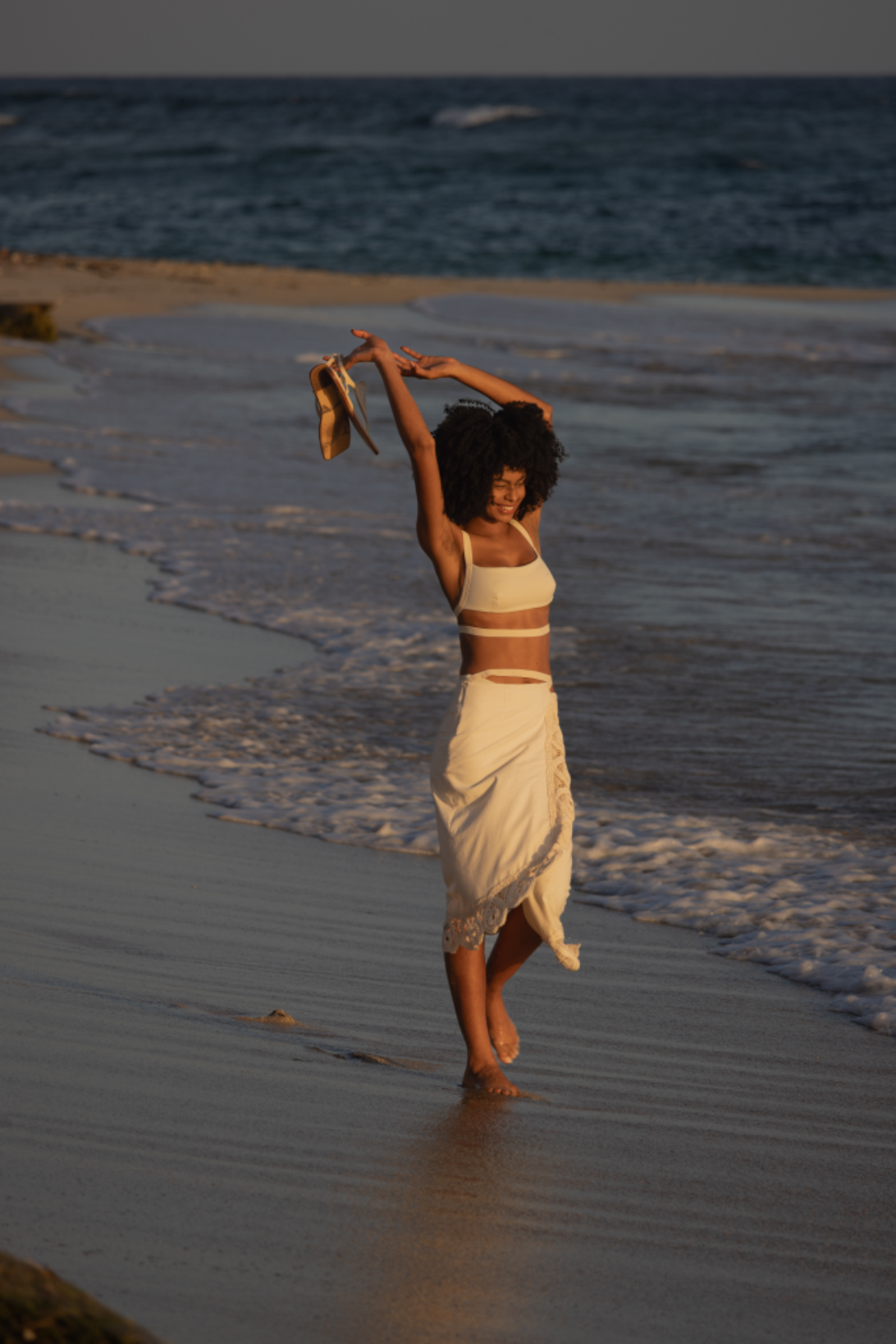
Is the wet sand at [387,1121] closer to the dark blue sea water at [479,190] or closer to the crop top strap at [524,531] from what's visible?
the crop top strap at [524,531]

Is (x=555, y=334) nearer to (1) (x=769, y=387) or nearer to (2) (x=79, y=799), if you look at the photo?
(1) (x=769, y=387)

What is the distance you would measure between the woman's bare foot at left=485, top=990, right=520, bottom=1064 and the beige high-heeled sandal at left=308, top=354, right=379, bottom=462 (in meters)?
1.34

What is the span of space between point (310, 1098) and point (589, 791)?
10.7ft

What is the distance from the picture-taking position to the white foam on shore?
204 inches

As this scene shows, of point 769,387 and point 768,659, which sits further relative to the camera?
point 769,387

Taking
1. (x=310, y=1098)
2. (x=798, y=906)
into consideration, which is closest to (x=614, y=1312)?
(x=310, y=1098)

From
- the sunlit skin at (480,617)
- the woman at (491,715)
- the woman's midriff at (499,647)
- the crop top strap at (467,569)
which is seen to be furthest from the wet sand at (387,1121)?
the crop top strap at (467,569)

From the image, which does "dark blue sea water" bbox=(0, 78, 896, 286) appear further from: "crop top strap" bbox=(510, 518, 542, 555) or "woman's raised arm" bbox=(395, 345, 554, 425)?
"crop top strap" bbox=(510, 518, 542, 555)

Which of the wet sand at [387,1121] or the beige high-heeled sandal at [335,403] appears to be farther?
the beige high-heeled sandal at [335,403]

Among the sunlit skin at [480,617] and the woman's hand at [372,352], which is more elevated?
the woman's hand at [372,352]

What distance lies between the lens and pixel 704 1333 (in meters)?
2.48

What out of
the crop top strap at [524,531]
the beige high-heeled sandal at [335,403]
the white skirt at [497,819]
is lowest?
the white skirt at [497,819]

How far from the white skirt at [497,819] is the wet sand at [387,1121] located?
42 cm

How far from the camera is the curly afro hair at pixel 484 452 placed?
3529 millimetres
